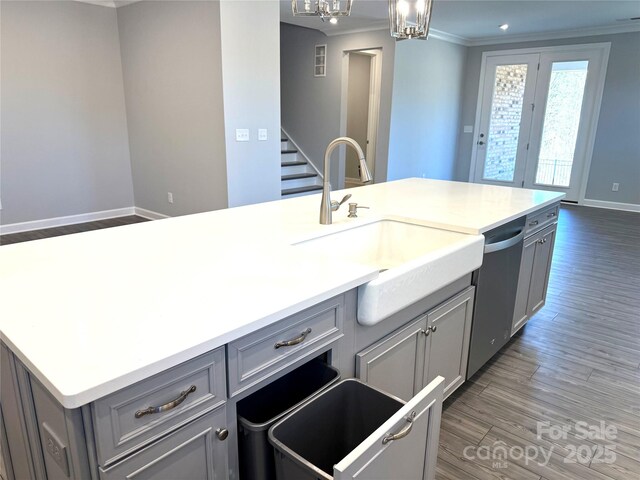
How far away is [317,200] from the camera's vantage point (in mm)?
2596

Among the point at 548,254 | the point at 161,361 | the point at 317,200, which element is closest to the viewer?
the point at 161,361

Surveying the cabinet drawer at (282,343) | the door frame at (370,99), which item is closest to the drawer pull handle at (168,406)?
the cabinet drawer at (282,343)

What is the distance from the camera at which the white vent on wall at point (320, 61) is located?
7.00 metres

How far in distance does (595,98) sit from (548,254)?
17.3 ft

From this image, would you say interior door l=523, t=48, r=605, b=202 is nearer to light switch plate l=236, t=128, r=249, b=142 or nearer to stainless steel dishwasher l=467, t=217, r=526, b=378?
light switch plate l=236, t=128, r=249, b=142

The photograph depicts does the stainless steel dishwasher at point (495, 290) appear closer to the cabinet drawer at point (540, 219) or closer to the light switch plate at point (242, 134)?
the cabinet drawer at point (540, 219)

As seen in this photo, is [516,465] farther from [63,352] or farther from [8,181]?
[8,181]

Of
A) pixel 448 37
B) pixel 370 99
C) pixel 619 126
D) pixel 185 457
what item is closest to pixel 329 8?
pixel 185 457

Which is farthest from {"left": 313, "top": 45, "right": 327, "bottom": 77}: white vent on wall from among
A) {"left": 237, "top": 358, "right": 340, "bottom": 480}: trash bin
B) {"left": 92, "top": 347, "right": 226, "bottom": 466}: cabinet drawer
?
{"left": 92, "top": 347, "right": 226, "bottom": 466}: cabinet drawer

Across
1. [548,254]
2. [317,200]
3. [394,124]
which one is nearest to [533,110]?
[394,124]

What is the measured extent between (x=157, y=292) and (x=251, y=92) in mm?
3725

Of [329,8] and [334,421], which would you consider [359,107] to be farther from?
[334,421]

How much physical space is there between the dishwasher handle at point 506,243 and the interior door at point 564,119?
18.4 ft

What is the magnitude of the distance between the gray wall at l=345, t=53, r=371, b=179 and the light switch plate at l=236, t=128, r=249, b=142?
4127 millimetres
